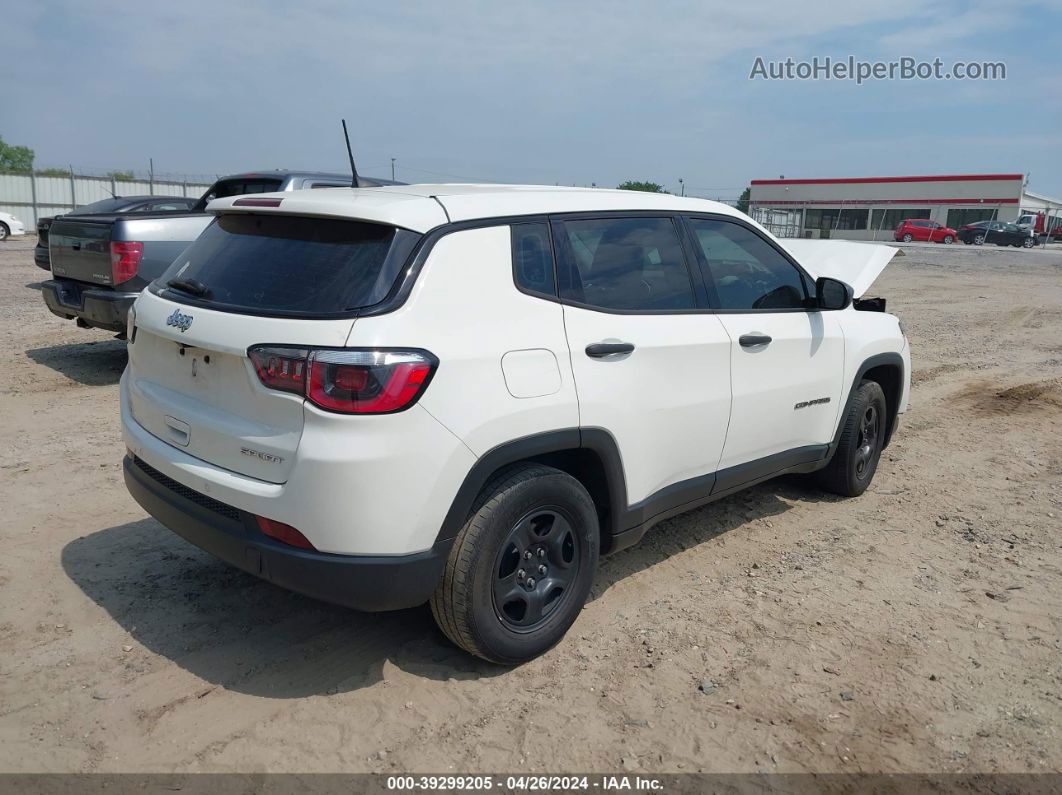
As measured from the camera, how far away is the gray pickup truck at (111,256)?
7.56 meters

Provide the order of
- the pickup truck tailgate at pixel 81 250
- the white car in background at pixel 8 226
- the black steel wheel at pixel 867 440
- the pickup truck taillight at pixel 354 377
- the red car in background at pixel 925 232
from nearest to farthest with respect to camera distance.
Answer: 1. the pickup truck taillight at pixel 354 377
2. the black steel wheel at pixel 867 440
3. the pickup truck tailgate at pixel 81 250
4. the white car in background at pixel 8 226
5. the red car in background at pixel 925 232

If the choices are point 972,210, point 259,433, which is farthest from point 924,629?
point 972,210

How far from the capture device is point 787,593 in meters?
4.15

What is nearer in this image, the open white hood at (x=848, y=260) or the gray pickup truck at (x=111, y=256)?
the open white hood at (x=848, y=260)

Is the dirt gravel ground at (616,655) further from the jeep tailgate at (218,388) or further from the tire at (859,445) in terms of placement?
the jeep tailgate at (218,388)

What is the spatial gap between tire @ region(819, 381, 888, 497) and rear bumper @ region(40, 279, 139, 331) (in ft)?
19.1

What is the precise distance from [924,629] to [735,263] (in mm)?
1966

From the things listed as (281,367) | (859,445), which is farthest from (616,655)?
(859,445)

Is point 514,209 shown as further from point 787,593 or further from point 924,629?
point 924,629

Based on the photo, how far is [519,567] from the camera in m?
3.34

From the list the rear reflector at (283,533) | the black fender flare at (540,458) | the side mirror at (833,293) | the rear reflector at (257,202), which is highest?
the rear reflector at (257,202)

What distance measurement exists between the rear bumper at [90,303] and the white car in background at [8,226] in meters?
21.5

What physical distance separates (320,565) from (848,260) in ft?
14.6

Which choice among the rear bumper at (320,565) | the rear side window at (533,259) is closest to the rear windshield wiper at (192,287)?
the rear bumper at (320,565)
